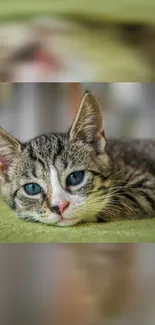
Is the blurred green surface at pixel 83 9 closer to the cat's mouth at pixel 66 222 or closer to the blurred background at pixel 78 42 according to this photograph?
the blurred background at pixel 78 42

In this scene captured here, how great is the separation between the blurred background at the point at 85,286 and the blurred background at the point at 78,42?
1.06 feet

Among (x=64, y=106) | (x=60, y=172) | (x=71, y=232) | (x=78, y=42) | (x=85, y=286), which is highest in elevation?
(x=78, y=42)

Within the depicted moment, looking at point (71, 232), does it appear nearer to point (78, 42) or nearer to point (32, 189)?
point (32, 189)

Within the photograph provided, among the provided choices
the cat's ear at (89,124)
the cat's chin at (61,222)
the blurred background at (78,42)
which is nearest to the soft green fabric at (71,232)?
the cat's chin at (61,222)

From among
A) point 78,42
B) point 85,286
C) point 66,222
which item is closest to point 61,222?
A: point 66,222

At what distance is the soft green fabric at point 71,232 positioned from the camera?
77cm

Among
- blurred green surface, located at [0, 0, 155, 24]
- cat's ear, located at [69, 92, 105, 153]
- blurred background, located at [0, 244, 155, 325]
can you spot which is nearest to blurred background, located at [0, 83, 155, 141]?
A: cat's ear, located at [69, 92, 105, 153]

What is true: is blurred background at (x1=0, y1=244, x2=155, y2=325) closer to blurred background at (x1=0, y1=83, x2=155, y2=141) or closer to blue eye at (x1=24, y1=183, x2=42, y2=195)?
blue eye at (x1=24, y1=183, x2=42, y2=195)

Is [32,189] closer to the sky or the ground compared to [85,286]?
closer to the sky

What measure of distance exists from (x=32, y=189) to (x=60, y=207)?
0.06 meters

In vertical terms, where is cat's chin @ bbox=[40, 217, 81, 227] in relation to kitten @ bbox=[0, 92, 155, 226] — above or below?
below

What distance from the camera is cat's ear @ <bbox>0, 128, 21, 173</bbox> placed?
0.77m

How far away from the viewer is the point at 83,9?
30.0 inches

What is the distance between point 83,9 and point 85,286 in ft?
1.66
